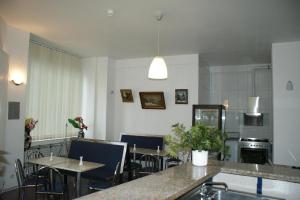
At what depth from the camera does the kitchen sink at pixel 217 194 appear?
5.55 feet

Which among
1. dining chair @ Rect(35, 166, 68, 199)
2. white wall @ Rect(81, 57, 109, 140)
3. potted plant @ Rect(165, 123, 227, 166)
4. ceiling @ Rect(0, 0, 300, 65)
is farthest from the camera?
white wall @ Rect(81, 57, 109, 140)

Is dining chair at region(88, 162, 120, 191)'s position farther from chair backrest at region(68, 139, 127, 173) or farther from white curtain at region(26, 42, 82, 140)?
white curtain at region(26, 42, 82, 140)

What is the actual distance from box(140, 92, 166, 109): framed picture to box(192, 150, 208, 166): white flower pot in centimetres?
405

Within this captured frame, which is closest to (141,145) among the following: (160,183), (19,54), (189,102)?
(189,102)

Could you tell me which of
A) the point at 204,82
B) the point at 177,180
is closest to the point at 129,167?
the point at 177,180

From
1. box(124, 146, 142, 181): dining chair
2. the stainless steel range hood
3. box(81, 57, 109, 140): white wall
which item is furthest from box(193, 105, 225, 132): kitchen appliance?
box(81, 57, 109, 140): white wall

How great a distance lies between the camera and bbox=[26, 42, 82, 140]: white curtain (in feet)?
17.2

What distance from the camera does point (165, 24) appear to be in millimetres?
3982

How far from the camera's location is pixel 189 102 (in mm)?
→ 5938

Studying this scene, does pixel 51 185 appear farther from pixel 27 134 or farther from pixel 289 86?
pixel 289 86

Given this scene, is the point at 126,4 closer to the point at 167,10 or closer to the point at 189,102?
the point at 167,10

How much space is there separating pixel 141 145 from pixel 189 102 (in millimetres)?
1547

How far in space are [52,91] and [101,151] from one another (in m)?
2.18

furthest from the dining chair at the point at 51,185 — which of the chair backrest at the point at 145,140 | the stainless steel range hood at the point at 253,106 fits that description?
the stainless steel range hood at the point at 253,106
